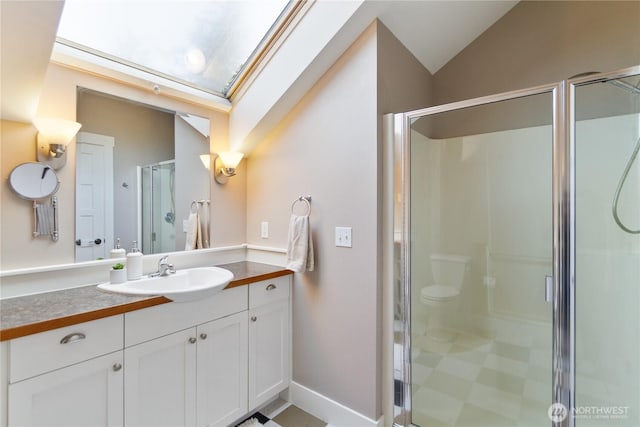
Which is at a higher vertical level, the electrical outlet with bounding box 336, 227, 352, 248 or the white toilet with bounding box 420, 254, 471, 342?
the electrical outlet with bounding box 336, 227, 352, 248

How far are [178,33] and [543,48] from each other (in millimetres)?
2492

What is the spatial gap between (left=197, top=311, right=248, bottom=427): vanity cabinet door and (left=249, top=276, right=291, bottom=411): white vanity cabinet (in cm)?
7

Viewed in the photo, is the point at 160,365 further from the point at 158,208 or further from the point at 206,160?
the point at 206,160

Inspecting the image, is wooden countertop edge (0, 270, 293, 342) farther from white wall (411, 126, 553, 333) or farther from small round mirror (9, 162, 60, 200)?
white wall (411, 126, 553, 333)

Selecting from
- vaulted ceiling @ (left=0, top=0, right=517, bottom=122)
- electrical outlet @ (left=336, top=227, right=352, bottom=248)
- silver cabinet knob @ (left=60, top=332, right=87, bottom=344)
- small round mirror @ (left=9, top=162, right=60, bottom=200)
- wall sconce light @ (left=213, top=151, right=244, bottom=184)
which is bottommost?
silver cabinet knob @ (left=60, top=332, right=87, bottom=344)

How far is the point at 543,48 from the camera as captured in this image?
7.01 feet

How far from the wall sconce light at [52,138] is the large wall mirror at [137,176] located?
0.11 meters

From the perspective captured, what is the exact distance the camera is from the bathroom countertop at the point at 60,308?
41.4 inches

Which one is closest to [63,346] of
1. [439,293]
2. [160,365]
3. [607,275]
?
[160,365]

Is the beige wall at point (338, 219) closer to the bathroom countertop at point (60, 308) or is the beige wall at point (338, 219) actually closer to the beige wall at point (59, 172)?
the bathroom countertop at point (60, 308)

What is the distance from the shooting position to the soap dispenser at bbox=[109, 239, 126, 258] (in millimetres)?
1711

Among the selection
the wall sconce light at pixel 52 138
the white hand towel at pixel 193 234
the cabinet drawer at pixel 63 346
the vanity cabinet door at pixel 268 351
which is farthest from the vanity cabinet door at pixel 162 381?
the wall sconce light at pixel 52 138

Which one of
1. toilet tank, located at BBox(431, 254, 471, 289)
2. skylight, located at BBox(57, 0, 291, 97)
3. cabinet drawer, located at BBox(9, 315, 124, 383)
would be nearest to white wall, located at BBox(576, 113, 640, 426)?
toilet tank, located at BBox(431, 254, 471, 289)

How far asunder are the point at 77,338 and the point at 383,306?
1.43 metres
